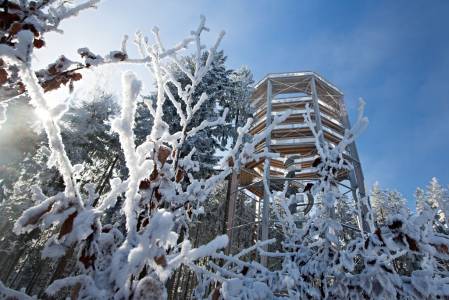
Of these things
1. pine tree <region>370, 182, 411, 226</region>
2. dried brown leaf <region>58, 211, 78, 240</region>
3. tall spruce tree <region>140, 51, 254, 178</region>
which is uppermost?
pine tree <region>370, 182, 411, 226</region>

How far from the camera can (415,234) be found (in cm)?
111

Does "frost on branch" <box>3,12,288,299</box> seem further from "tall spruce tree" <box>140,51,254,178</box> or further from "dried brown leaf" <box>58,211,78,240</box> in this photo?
"tall spruce tree" <box>140,51,254,178</box>

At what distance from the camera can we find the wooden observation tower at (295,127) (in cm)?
1091

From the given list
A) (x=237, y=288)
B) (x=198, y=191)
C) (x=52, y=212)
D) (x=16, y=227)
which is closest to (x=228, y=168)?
(x=198, y=191)

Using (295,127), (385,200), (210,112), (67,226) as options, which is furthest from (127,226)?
(385,200)

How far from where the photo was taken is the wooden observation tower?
10.9m

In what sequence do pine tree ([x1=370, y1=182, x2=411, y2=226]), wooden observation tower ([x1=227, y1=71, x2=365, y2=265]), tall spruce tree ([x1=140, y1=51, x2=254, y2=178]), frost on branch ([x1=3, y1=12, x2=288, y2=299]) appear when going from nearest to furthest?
frost on branch ([x1=3, y1=12, x2=288, y2=299]), tall spruce tree ([x1=140, y1=51, x2=254, y2=178]), wooden observation tower ([x1=227, y1=71, x2=365, y2=265]), pine tree ([x1=370, y1=182, x2=411, y2=226])

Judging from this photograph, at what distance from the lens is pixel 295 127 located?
11.5m

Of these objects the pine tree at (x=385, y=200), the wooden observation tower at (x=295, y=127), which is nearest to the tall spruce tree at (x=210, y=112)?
the wooden observation tower at (x=295, y=127)

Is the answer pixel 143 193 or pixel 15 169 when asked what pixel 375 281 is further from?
pixel 15 169

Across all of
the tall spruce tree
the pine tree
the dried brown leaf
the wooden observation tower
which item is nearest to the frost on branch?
the dried brown leaf

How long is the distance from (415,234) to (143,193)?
145 cm

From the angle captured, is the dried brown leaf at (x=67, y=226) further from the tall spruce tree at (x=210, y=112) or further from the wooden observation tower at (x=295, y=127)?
the wooden observation tower at (x=295, y=127)

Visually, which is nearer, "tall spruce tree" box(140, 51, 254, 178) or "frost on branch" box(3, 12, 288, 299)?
"frost on branch" box(3, 12, 288, 299)
